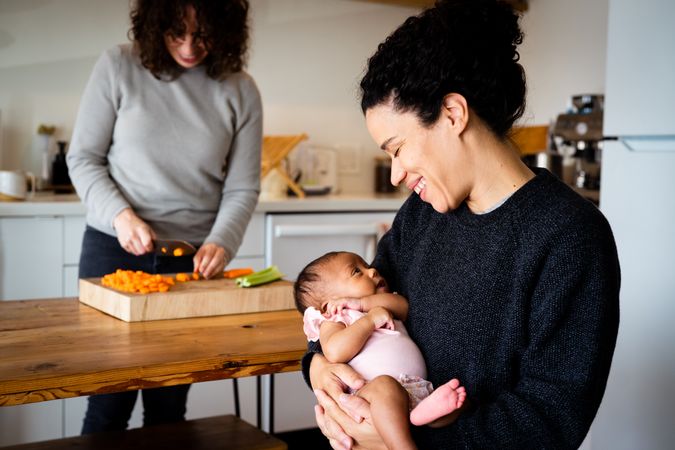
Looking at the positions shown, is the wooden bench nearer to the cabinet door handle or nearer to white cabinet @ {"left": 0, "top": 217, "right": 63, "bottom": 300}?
white cabinet @ {"left": 0, "top": 217, "right": 63, "bottom": 300}

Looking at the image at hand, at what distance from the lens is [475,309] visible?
1.30 metres

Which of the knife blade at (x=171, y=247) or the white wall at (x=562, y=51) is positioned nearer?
the knife blade at (x=171, y=247)

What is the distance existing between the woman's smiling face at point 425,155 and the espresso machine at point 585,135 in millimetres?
2038

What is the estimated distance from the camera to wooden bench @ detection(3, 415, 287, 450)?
202 cm

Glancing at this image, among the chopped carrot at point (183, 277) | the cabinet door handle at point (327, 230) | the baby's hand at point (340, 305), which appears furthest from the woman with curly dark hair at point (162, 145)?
the cabinet door handle at point (327, 230)

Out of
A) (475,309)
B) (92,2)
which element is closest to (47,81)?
(92,2)

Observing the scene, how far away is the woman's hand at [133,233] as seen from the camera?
2.18 metres

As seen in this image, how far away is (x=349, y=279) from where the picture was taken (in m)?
1.68

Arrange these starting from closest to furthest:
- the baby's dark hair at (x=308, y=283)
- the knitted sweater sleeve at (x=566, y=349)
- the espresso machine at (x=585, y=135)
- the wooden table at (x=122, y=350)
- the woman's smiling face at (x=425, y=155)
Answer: the knitted sweater sleeve at (x=566, y=349), the woman's smiling face at (x=425, y=155), the wooden table at (x=122, y=350), the baby's dark hair at (x=308, y=283), the espresso machine at (x=585, y=135)

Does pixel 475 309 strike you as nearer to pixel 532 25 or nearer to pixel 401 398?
pixel 401 398

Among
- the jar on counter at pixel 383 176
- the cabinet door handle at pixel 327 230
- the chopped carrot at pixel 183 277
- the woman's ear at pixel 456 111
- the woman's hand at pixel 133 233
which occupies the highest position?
the woman's ear at pixel 456 111

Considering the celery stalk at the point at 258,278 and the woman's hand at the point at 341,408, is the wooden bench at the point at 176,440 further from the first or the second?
the woman's hand at the point at 341,408

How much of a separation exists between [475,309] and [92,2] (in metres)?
3.04

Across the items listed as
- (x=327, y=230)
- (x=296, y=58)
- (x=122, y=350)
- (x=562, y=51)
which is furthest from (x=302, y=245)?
(x=122, y=350)
